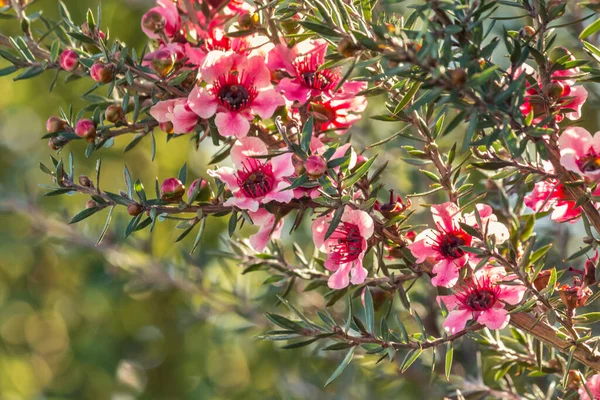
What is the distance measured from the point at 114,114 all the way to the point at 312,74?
0.19 meters

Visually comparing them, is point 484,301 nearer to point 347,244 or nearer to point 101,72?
point 347,244

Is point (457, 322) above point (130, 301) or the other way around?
above

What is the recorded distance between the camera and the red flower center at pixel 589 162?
548 mm

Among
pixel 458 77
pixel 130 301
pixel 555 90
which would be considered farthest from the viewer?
pixel 130 301

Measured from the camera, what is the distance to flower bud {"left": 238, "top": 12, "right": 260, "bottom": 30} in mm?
639

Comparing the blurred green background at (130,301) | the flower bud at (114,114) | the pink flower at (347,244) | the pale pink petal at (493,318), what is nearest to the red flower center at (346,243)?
the pink flower at (347,244)

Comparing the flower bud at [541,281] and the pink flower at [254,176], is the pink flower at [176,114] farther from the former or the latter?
the flower bud at [541,281]

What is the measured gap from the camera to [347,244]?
2.03 feet

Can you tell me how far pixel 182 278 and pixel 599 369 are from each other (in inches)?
36.7

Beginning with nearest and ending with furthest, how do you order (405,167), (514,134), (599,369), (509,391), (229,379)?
(514,134)
(599,369)
(509,391)
(405,167)
(229,379)

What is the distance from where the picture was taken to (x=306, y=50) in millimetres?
660

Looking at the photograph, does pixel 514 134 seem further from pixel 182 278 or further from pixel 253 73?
pixel 182 278

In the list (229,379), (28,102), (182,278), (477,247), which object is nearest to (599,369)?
(477,247)

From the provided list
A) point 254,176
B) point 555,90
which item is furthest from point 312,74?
point 555,90
